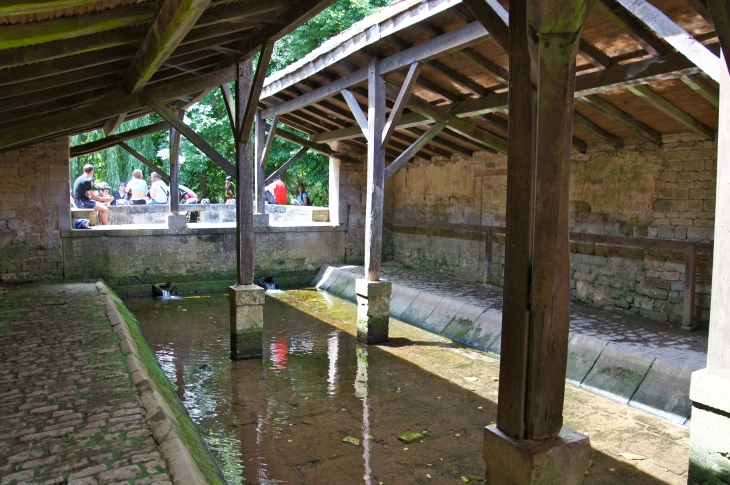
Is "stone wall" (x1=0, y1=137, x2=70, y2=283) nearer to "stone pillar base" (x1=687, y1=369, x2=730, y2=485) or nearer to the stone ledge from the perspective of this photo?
the stone ledge

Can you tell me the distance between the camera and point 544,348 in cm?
247

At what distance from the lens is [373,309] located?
774cm

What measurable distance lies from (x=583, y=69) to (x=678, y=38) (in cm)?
244

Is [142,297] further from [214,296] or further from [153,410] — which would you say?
[153,410]

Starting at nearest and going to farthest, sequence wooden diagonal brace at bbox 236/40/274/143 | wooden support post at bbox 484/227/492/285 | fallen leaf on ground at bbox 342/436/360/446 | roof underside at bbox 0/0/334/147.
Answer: roof underside at bbox 0/0/334/147, fallen leaf on ground at bbox 342/436/360/446, wooden diagonal brace at bbox 236/40/274/143, wooden support post at bbox 484/227/492/285

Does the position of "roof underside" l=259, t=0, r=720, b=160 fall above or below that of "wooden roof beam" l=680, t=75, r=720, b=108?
above

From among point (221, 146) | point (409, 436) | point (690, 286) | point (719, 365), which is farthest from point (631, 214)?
point (221, 146)

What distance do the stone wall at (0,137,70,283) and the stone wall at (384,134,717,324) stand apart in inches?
293

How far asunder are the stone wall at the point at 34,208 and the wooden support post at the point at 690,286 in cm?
978

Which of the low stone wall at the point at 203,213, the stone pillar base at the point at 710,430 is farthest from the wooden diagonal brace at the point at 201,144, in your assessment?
the low stone wall at the point at 203,213

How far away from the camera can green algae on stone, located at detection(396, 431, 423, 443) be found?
15.6 ft

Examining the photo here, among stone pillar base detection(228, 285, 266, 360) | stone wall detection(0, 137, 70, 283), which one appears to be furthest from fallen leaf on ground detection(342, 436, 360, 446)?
stone wall detection(0, 137, 70, 283)

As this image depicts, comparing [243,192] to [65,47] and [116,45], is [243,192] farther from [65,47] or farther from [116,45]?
[65,47]

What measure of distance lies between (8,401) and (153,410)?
116cm
